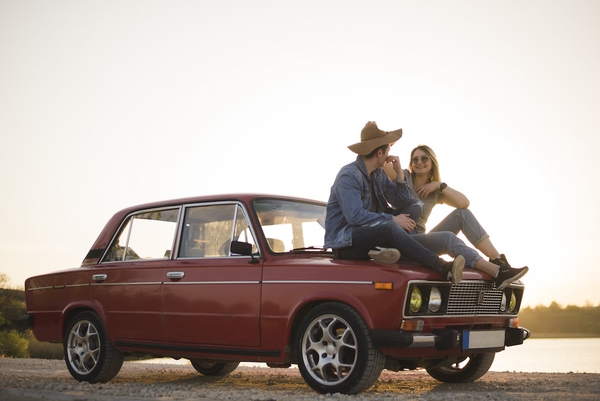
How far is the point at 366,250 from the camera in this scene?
239 inches

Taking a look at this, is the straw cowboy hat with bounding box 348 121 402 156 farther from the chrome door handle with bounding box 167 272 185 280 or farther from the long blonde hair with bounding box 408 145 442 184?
the chrome door handle with bounding box 167 272 185 280

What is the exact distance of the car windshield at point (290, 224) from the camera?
6637 millimetres

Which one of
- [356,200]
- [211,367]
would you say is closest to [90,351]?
[211,367]

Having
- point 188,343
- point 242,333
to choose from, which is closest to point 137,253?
point 188,343

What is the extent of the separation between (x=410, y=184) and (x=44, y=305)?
182 inches

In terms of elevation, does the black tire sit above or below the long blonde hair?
below

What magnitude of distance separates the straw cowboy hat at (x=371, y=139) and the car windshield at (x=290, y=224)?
902mm

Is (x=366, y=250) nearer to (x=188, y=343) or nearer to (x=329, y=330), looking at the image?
(x=329, y=330)

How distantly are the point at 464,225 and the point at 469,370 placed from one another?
156cm

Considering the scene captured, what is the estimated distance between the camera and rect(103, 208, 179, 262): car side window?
24.3ft

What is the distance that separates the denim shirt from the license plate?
1203mm

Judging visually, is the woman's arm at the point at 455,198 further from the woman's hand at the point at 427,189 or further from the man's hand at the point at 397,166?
the man's hand at the point at 397,166

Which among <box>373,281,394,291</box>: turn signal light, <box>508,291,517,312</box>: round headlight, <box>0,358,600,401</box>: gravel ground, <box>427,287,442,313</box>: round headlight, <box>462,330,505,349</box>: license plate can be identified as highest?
<box>373,281,394,291</box>: turn signal light

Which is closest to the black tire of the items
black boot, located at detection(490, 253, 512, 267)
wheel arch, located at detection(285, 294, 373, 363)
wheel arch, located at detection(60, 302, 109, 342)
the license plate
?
the license plate
